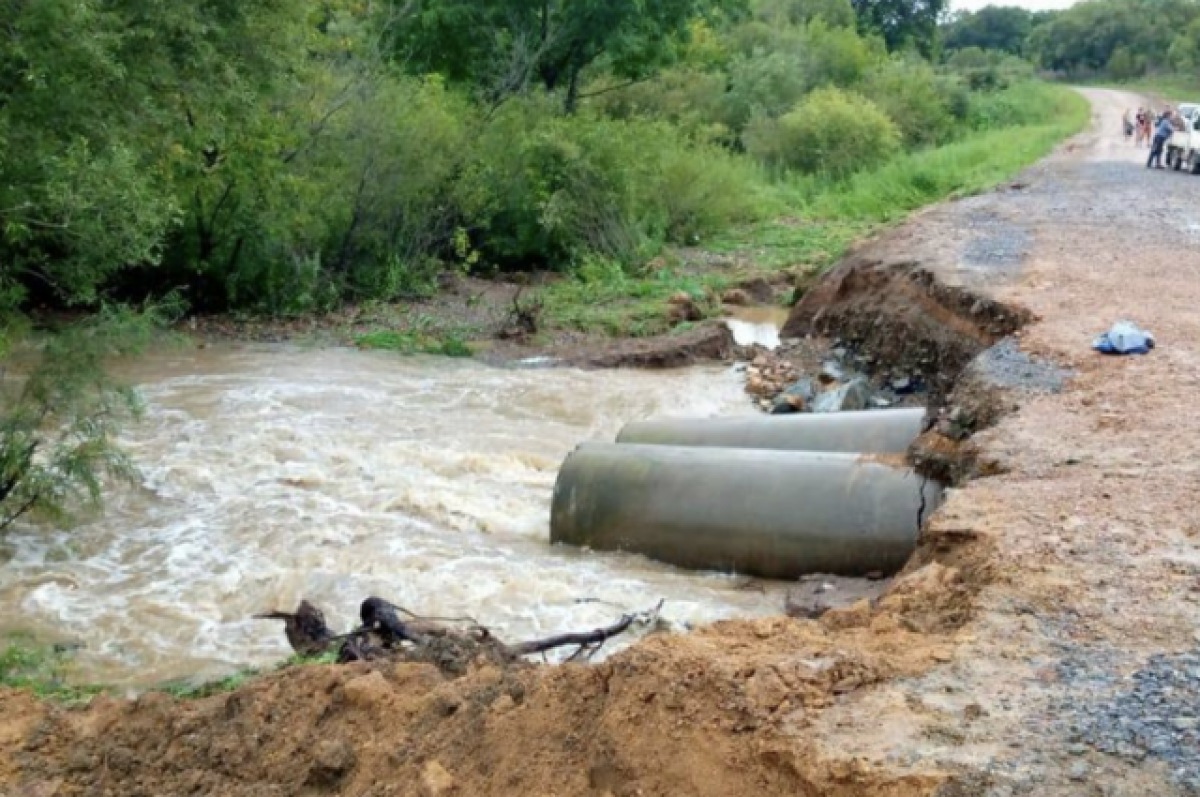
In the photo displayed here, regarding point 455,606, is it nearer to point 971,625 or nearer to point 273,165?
point 971,625

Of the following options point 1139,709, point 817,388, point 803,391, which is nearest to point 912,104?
point 817,388

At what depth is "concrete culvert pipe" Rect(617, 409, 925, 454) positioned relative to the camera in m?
10.7

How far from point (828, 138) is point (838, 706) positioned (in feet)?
109

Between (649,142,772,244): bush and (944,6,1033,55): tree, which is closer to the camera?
(649,142,772,244): bush

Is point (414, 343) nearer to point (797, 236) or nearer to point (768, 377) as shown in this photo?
point (768, 377)

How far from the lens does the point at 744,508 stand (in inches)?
368

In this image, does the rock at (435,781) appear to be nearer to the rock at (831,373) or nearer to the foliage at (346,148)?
the foliage at (346,148)

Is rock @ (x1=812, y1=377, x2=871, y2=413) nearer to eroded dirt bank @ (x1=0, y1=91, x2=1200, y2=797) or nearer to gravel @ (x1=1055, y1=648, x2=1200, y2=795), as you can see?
eroded dirt bank @ (x1=0, y1=91, x2=1200, y2=797)

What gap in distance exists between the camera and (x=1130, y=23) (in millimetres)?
84812

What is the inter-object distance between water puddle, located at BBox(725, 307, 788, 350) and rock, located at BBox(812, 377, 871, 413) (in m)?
4.28

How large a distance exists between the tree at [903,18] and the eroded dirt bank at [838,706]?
2550 inches

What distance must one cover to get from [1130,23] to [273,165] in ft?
265

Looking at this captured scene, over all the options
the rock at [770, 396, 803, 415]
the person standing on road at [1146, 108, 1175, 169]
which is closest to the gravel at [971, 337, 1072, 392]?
the rock at [770, 396, 803, 415]

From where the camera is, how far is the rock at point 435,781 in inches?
191
